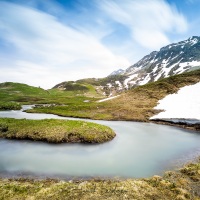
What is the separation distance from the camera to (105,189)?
17.3 meters

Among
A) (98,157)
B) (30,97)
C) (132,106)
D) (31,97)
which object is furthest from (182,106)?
(31,97)

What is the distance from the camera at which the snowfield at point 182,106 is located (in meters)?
52.2

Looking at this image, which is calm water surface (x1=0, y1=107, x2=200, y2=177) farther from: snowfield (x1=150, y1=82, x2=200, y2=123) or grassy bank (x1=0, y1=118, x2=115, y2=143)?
snowfield (x1=150, y1=82, x2=200, y2=123)

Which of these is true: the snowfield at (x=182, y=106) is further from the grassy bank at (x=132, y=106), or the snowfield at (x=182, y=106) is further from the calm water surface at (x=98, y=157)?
the calm water surface at (x=98, y=157)

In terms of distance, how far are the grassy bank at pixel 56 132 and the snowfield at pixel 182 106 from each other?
24.0m

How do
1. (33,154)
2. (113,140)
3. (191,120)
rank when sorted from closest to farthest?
(33,154) → (113,140) → (191,120)

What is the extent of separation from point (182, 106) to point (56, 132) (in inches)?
1656

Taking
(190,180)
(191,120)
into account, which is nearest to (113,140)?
(190,180)

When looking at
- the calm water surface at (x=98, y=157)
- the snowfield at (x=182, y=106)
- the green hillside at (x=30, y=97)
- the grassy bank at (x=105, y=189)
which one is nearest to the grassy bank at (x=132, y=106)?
the snowfield at (x=182, y=106)

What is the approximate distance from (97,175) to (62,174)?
348 cm

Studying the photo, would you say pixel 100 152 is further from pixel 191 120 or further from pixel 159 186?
pixel 191 120

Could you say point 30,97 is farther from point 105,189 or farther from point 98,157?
point 105,189

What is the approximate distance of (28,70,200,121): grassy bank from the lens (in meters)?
62.8

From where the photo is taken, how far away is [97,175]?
68.3 feet
